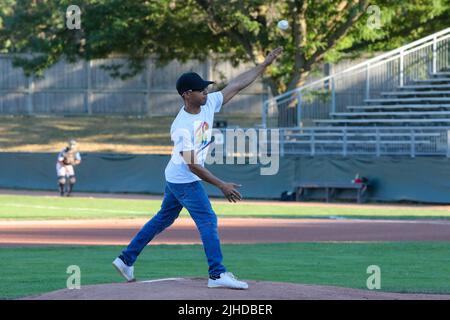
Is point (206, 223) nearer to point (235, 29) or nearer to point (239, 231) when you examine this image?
point (239, 231)

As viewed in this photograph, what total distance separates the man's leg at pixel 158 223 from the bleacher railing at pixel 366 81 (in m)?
25.1

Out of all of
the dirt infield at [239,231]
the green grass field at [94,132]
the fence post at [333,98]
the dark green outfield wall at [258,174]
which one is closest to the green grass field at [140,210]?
the dirt infield at [239,231]

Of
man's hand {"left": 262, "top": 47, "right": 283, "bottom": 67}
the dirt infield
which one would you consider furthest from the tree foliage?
man's hand {"left": 262, "top": 47, "right": 283, "bottom": 67}

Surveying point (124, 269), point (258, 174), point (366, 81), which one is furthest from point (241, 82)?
point (366, 81)

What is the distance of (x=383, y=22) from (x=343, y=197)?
8822 mm

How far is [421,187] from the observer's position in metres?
30.2

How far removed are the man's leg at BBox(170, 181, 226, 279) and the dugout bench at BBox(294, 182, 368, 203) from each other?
21608 millimetres

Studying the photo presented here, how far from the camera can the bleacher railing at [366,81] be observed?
3544cm

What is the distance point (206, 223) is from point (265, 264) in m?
5.35

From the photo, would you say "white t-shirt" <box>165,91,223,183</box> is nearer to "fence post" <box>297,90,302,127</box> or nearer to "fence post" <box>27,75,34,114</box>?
"fence post" <box>297,90,302,127</box>

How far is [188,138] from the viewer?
31.6 feet

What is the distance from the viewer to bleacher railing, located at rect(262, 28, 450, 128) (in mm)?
35438
